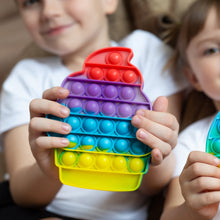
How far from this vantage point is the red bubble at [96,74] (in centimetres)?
50

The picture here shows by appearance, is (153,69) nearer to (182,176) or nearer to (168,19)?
(168,19)

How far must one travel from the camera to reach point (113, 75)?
498 millimetres

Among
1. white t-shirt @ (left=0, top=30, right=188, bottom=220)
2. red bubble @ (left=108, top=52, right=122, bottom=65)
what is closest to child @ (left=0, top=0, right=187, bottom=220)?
white t-shirt @ (left=0, top=30, right=188, bottom=220)

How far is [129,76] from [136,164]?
0.47 ft

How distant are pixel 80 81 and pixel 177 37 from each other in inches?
17.8

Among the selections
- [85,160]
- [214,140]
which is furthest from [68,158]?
[214,140]

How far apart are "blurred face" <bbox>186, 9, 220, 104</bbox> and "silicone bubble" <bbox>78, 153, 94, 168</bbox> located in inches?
13.7

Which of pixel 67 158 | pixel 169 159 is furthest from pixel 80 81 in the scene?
pixel 169 159

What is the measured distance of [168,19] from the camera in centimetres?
85

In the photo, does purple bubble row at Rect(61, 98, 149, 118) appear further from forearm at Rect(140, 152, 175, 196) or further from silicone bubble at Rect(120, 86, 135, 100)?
forearm at Rect(140, 152, 175, 196)

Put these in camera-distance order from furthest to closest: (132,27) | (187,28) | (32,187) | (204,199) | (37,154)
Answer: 1. (132,27)
2. (187,28)
3. (32,187)
4. (37,154)
5. (204,199)

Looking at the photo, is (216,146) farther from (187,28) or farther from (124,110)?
(187,28)

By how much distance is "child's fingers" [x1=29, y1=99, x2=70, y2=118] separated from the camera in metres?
0.49

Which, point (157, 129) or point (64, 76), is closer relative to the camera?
point (157, 129)
